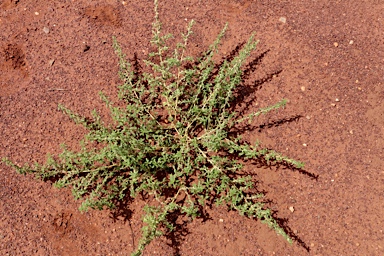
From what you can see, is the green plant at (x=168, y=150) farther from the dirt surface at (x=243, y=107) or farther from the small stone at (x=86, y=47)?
the small stone at (x=86, y=47)

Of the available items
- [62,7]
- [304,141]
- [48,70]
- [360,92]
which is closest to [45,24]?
[62,7]

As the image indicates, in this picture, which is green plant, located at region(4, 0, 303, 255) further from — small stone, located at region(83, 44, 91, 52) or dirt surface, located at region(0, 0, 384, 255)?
small stone, located at region(83, 44, 91, 52)

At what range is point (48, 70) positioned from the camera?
310 centimetres

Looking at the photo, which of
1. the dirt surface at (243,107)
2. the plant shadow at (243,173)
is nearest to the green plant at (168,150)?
the plant shadow at (243,173)

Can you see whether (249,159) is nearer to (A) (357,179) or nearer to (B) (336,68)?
(A) (357,179)

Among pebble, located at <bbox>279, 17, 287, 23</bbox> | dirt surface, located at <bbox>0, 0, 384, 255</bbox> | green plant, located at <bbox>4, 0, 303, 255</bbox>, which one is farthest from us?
pebble, located at <bbox>279, 17, 287, 23</bbox>

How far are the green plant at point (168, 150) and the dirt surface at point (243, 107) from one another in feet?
0.57

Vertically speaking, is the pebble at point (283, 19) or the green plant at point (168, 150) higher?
A: the pebble at point (283, 19)

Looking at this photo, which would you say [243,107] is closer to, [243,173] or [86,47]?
[243,173]

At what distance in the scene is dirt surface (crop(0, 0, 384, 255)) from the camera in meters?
2.86

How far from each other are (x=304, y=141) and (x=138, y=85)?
1548 millimetres

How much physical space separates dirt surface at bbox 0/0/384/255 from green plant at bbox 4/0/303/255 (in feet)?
0.57

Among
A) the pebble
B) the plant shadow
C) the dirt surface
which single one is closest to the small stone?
the dirt surface

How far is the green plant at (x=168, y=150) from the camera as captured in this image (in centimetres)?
269
